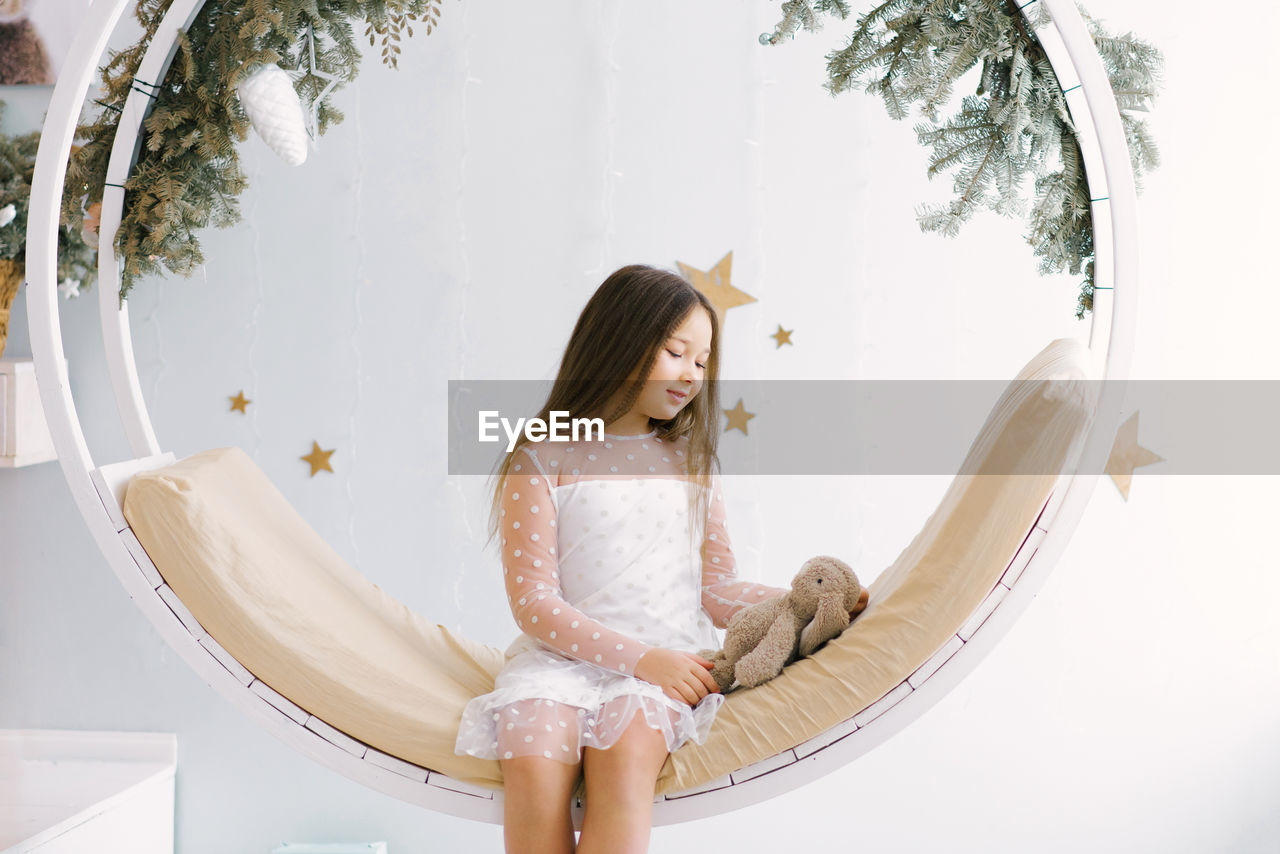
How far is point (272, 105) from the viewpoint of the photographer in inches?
51.0

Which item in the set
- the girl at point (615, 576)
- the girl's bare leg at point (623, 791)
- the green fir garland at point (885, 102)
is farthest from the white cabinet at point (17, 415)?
the girl's bare leg at point (623, 791)

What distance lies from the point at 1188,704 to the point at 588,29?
5.43ft

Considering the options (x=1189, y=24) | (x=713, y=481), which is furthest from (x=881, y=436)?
(x=1189, y=24)

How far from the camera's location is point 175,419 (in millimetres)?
1984

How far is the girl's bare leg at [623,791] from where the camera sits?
3.53ft

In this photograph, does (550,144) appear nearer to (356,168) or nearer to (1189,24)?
(356,168)

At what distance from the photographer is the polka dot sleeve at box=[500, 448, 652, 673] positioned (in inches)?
47.5

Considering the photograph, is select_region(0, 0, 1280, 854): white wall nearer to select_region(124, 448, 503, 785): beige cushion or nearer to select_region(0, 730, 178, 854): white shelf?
select_region(0, 730, 178, 854): white shelf

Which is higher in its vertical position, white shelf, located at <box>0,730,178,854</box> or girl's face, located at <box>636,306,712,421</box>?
girl's face, located at <box>636,306,712,421</box>

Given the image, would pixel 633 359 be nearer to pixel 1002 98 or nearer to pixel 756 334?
pixel 1002 98

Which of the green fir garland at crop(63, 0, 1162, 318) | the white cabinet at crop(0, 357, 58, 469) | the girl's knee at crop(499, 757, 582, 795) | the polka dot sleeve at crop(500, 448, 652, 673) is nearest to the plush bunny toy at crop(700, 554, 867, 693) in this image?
the polka dot sleeve at crop(500, 448, 652, 673)

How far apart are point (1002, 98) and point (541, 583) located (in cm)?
78

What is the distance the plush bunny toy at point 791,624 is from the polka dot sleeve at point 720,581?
13cm
